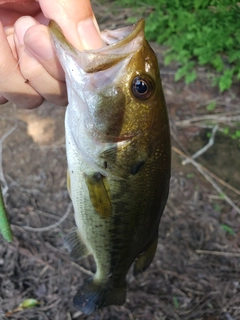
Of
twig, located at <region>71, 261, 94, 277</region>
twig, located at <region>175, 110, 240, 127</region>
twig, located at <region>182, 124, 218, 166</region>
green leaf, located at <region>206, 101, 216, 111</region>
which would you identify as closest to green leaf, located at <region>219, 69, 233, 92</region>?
green leaf, located at <region>206, 101, 216, 111</region>

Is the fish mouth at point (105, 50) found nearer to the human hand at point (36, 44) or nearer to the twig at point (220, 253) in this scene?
the human hand at point (36, 44)

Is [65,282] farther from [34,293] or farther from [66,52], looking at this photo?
[66,52]

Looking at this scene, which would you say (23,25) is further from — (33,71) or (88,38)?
(88,38)

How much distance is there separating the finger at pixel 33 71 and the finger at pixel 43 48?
0.14ft

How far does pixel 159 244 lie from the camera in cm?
288

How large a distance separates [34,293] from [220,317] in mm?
1333

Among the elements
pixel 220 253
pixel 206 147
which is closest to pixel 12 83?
pixel 220 253

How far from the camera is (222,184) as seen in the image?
3.23m

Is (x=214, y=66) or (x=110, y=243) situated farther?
(x=214, y=66)

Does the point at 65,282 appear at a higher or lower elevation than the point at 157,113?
lower

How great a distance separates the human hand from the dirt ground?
1.54 m

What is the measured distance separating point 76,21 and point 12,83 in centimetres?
33

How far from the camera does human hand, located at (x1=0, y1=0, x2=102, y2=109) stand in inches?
44.9

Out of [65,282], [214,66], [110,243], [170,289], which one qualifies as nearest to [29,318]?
[65,282]
